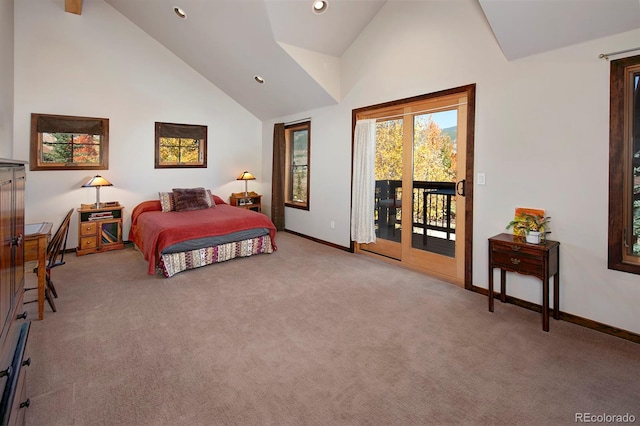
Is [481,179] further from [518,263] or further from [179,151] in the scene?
[179,151]

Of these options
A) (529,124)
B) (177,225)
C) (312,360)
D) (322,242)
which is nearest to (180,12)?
(177,225)

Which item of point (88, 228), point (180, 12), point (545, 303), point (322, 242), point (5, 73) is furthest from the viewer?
point (322, 242)

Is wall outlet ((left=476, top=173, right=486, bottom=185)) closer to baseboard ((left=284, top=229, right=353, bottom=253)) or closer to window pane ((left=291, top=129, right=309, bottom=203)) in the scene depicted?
baseboard ((left=284, top=229, right=353, bottom=253))

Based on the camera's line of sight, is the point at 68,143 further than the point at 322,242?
No

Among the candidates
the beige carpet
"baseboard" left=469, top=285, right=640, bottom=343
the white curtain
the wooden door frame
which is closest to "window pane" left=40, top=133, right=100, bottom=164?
the beige carpet

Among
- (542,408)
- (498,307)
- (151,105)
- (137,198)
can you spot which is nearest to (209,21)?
(151,105)

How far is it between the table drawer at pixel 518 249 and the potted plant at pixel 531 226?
4.9 inches

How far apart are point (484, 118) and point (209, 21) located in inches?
148

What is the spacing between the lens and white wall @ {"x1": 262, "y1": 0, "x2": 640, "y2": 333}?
2627 mm

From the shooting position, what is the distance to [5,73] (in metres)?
3.86

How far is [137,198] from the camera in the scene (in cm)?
570

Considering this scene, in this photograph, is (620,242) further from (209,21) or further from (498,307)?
(209,21)

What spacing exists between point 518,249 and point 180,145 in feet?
18.7

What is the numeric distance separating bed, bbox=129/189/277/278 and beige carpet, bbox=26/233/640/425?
545 mm
